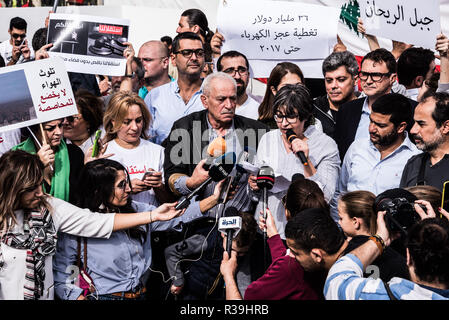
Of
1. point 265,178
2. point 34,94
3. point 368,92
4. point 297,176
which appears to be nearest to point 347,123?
point 368,92

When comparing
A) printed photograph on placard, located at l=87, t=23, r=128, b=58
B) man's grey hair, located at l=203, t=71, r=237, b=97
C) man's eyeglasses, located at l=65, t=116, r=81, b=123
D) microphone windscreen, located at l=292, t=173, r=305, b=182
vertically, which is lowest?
microphone windscreen, located at l=292, t=173, r=305, b=182

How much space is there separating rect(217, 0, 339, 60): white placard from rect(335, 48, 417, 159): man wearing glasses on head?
2.97 feet

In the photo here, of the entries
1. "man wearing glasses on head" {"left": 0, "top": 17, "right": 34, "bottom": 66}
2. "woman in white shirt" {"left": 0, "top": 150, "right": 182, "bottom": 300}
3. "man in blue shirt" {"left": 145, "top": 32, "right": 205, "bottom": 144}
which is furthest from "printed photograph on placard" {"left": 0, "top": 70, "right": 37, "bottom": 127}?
"man wearing glasses on head" {"left": 0, "top": 17, "right": 34, "bottom": 66}

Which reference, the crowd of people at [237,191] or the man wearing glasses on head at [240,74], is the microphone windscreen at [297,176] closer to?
A: the crowd of people at [237,191]

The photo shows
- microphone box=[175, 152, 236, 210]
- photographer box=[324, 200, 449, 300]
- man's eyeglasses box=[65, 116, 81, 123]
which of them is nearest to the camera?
photographer box=[324, 200, 449, 300]

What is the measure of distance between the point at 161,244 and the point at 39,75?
1.62m

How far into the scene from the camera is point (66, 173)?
5277 millimetres

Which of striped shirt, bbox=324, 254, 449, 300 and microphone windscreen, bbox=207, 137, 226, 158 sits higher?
microphone windscreen, bbox=207, 137, 226, 158

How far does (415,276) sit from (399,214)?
693mm

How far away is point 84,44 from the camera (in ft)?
22.0

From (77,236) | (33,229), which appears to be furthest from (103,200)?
(33,229)

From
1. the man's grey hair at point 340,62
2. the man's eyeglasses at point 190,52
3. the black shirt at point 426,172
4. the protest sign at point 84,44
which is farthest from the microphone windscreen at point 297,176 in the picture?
the protest sign at point 84,44

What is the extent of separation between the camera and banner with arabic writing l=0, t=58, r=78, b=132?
5.29 m

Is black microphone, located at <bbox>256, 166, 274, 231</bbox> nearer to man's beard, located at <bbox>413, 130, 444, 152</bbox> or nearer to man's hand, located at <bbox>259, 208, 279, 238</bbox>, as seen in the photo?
man's hand, located at <bbox>259, 208, 279, 238</bbox>
